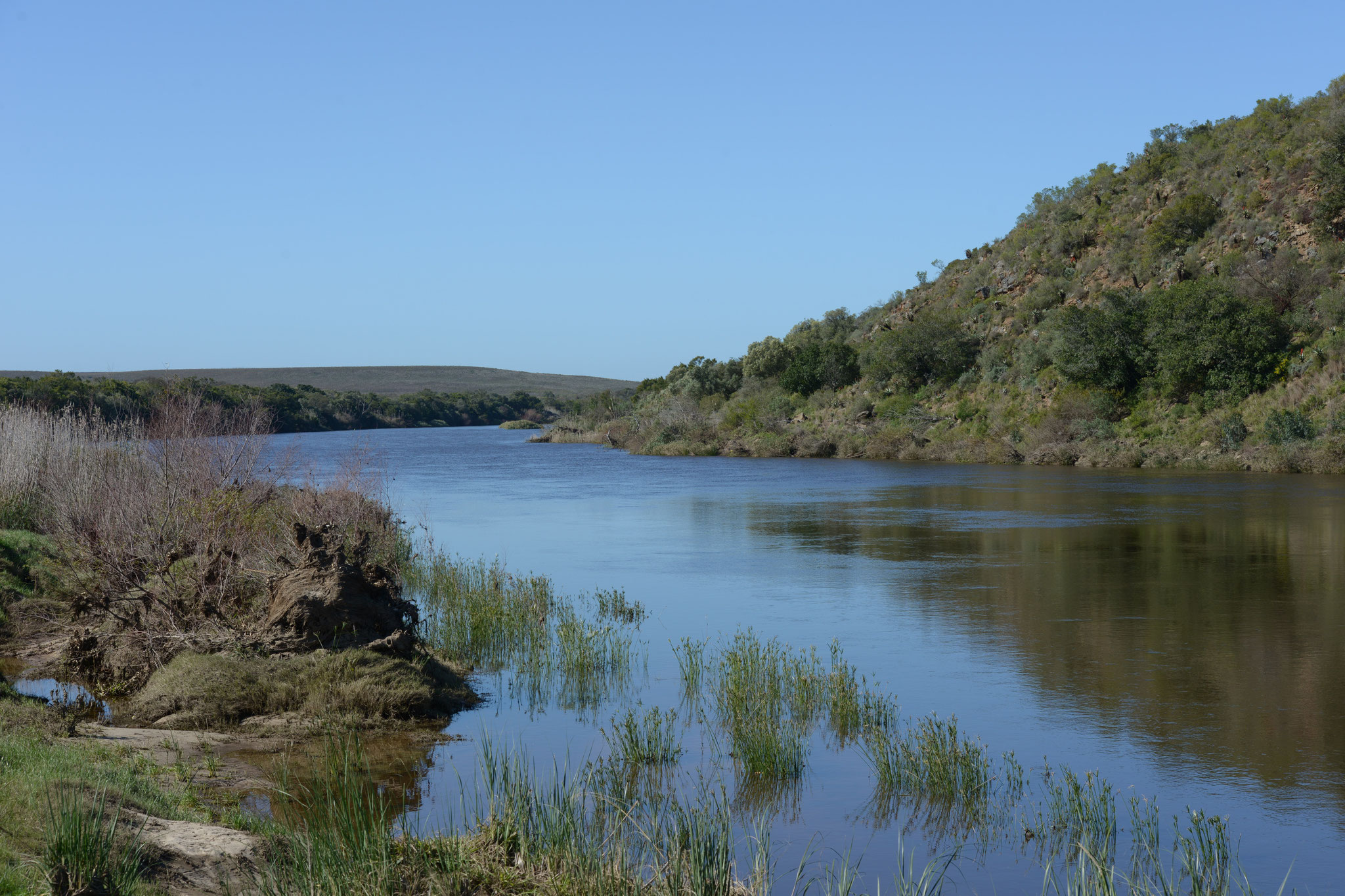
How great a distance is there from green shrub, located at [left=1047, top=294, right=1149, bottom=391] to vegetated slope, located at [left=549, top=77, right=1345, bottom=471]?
96 mm

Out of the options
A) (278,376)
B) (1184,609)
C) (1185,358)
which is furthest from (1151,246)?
(278,376)

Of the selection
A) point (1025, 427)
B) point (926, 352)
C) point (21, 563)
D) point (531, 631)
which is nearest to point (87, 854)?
point (531, 631)

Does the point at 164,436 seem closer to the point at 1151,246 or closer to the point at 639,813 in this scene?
the point at 639,813

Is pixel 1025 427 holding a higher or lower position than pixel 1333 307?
lower

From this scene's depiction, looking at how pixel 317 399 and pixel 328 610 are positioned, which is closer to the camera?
pixel 328 610

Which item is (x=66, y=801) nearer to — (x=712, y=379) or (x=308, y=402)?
(x=712, y=379)

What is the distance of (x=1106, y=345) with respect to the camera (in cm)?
5059

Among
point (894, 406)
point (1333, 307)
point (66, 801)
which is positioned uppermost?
point (1333, 307)

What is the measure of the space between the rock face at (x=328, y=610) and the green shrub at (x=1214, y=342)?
41615 millimetres

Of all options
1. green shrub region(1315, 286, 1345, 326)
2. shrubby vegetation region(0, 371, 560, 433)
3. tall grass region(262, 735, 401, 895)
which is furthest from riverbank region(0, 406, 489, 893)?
shrubby vegetation region(0, 371, 560, 433)

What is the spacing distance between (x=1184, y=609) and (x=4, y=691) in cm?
1495

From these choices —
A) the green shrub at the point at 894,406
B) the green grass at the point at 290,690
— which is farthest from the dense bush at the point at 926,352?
the green grass at the point at 290,690

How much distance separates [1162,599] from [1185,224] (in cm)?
4642

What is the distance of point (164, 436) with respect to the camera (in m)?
15.3
